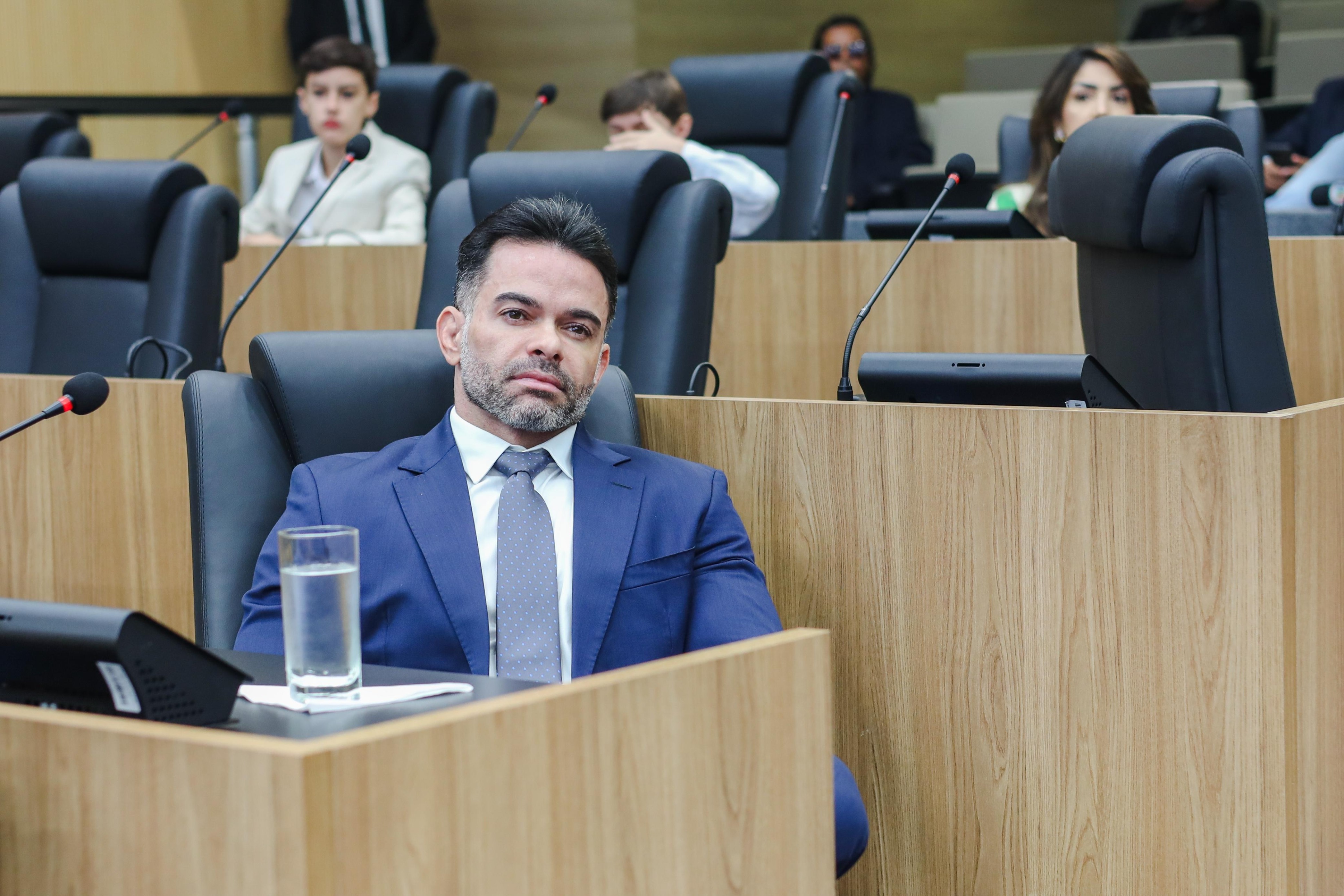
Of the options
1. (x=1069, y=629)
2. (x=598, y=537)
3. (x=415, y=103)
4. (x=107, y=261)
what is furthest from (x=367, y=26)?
(x=1069, y=629)

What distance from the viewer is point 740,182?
13.1 ft

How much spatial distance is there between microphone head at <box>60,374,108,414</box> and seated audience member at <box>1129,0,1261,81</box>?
19.6 feet

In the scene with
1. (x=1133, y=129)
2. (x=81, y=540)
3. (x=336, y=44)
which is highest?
(x=336, y=44)


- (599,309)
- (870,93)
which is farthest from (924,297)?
(870,93)

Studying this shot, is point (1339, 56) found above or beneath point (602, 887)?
above

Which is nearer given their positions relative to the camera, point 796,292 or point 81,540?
point 81,540

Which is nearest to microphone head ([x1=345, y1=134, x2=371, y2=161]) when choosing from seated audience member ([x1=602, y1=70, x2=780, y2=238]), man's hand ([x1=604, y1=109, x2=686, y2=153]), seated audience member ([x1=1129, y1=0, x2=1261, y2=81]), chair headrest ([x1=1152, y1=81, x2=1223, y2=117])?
man's hand ([x1=604, y1=109, x2=686, y2=153])

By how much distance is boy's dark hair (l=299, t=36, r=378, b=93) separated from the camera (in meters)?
4.44

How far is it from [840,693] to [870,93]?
16.0 ft

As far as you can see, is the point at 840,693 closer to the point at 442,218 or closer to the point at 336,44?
the point at 442,218

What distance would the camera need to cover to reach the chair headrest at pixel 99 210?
320 centimetres

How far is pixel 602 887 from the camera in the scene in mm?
1111

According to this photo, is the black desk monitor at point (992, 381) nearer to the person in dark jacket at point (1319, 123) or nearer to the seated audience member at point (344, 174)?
the seated audience member at point (344, 174)

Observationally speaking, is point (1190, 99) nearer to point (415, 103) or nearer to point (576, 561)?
point (415, 103)
